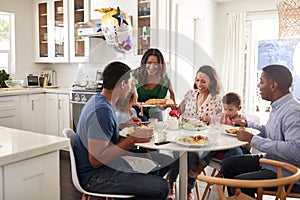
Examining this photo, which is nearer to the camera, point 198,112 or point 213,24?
point 198,112

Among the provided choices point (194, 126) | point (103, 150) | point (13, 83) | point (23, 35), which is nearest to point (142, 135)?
point (103, 150)

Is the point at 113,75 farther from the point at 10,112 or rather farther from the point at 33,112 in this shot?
the point at 33,112

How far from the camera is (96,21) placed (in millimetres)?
4195

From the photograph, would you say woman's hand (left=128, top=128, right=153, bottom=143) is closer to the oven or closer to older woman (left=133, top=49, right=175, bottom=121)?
older woman (left=133, top=49, right=175, bottom=121)

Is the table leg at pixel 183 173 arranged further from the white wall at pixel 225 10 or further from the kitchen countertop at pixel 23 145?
the white wall at pixel 225 10

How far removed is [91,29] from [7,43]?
1734 mm

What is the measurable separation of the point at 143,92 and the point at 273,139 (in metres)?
1.51

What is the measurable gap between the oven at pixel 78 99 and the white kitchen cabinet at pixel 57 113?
0.13 meters

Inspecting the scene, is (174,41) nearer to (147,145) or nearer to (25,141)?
(147,145)

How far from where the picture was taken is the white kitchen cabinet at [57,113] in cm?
439

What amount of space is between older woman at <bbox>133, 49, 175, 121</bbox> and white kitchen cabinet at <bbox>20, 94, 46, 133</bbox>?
198 centimetres

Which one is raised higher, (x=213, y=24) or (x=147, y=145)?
(x=213, y=24)

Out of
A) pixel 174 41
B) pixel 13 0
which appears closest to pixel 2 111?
pixel 13 0

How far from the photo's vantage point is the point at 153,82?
10.7 ft
